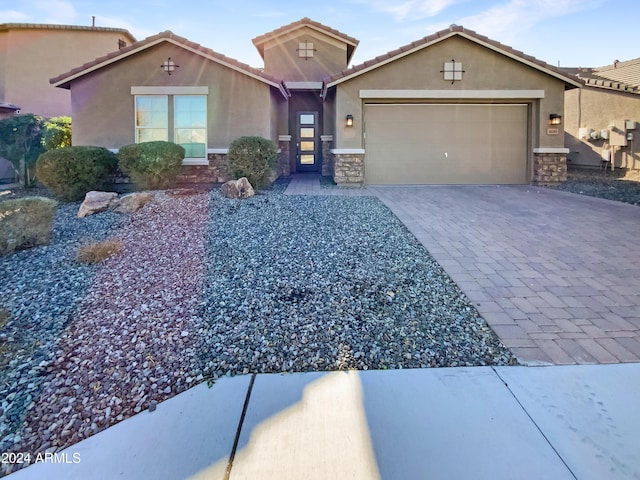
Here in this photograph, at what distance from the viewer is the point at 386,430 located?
2.58 metres

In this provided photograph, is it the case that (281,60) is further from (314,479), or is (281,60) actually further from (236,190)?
(314,479)

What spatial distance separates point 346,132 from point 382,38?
20.2 ft

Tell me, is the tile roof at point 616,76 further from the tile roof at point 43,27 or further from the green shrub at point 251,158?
the tile roof at point 43,27

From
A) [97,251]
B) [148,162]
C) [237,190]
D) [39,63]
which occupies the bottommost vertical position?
[97,251]

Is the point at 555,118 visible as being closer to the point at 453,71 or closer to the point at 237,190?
the point at 453,71

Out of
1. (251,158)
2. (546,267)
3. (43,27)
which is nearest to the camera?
(546,267)

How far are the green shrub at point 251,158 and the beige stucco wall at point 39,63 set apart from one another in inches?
488

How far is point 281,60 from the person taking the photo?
16781mm

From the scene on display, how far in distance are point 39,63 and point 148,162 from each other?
12.9 m

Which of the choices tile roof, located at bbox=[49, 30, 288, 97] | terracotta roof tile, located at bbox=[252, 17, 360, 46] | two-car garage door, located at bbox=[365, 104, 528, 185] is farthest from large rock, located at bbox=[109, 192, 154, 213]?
terracotta roof tile, located at bbox=[252, 17, 360, 46]

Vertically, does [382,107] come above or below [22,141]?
above

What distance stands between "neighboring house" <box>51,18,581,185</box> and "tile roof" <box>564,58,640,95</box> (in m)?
5.65

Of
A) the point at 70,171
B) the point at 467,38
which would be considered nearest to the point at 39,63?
the point at 70,171

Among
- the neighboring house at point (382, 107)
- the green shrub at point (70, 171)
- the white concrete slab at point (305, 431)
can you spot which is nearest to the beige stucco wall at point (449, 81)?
the neighboring house at point (382, 107)
